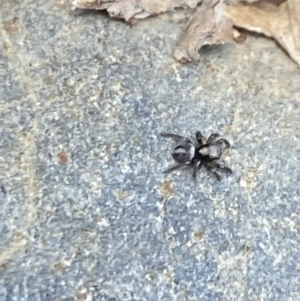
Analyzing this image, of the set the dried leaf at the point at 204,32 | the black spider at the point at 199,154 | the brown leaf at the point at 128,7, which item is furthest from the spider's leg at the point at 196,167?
the brown leaf at the point at 128,7

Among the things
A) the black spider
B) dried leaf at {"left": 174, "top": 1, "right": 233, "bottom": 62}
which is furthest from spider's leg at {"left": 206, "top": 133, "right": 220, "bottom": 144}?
dried leaf at {"left": 174, "top": 1, "right": 233, "bottom": 62}

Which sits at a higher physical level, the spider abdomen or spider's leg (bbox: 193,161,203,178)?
the spider abdomen

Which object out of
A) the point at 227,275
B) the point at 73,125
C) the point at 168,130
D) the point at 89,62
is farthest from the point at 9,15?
the point at 227,275

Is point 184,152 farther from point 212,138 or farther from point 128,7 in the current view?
point 128,7

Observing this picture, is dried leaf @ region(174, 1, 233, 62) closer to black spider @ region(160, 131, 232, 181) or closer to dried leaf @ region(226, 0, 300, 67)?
dried leaf @ region(226, 0, 300, 67)

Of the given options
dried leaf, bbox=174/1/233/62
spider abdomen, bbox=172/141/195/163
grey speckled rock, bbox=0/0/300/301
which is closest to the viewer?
grey speckled rock, bbox=0/0/300/301

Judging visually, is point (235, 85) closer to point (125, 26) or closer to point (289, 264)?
point (125, 26)

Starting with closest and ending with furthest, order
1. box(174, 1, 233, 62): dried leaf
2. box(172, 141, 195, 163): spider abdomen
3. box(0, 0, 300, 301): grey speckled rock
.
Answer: box(0, 0, 300, 301): grey speckled rock
box(172, 141, 195, 163): spider abdomen
box(174, 1, 233, 62): dried leaf
